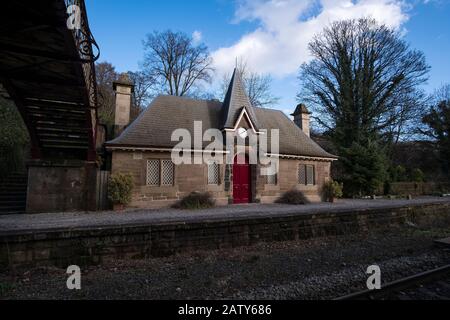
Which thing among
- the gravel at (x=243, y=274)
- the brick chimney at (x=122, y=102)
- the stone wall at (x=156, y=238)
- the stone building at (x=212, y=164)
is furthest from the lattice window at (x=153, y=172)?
the gravel at (x=243, y=274)

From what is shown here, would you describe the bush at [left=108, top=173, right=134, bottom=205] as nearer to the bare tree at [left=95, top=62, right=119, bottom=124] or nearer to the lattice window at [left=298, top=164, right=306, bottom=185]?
the lattice window at [left=298, top=164, right=306, bottom=185]

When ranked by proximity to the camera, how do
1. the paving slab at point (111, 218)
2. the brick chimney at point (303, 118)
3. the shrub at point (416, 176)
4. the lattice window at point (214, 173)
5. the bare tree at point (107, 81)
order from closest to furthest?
the paving slab at point (111, 218) < the lattice window at point (214, 173) < the brick chimney at point (303, 118) < the shrub at point (416, 176) < the bare tree at point (107, 81)

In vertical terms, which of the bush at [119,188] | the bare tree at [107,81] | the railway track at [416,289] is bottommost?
the railway track at [416,289]

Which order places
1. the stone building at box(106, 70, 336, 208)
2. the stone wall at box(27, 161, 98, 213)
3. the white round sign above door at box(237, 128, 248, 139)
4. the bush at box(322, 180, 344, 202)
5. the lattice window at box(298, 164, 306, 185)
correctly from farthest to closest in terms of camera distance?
the bush at box(322, 180, 344, 202)
the lattice window at box(298, 164, 306, 185)
the white round sign above door at box(237, 128, 248, 139)
the stone building at box(106, 70, 336, 208)
the stone wall at box(27, 161, 98, 213)

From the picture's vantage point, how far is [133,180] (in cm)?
1160

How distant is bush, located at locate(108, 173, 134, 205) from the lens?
11000 mm

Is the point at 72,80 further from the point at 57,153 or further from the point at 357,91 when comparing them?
the point at 357,91

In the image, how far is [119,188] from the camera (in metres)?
11.1

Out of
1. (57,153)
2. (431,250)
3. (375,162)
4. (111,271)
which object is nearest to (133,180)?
(57,153)

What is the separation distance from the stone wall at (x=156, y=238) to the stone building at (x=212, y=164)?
5.81 m

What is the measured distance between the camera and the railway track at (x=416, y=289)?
14.3ft

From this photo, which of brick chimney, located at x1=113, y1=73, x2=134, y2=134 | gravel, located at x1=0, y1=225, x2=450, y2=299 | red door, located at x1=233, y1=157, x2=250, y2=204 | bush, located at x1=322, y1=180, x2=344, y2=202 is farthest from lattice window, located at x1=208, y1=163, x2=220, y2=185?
bush, located at x1=322, y1=180, x2=344, y2=202

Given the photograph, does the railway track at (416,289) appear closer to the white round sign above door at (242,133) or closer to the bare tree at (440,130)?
the white round sign above door at (242,133)

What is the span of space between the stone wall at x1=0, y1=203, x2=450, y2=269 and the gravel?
24cm
